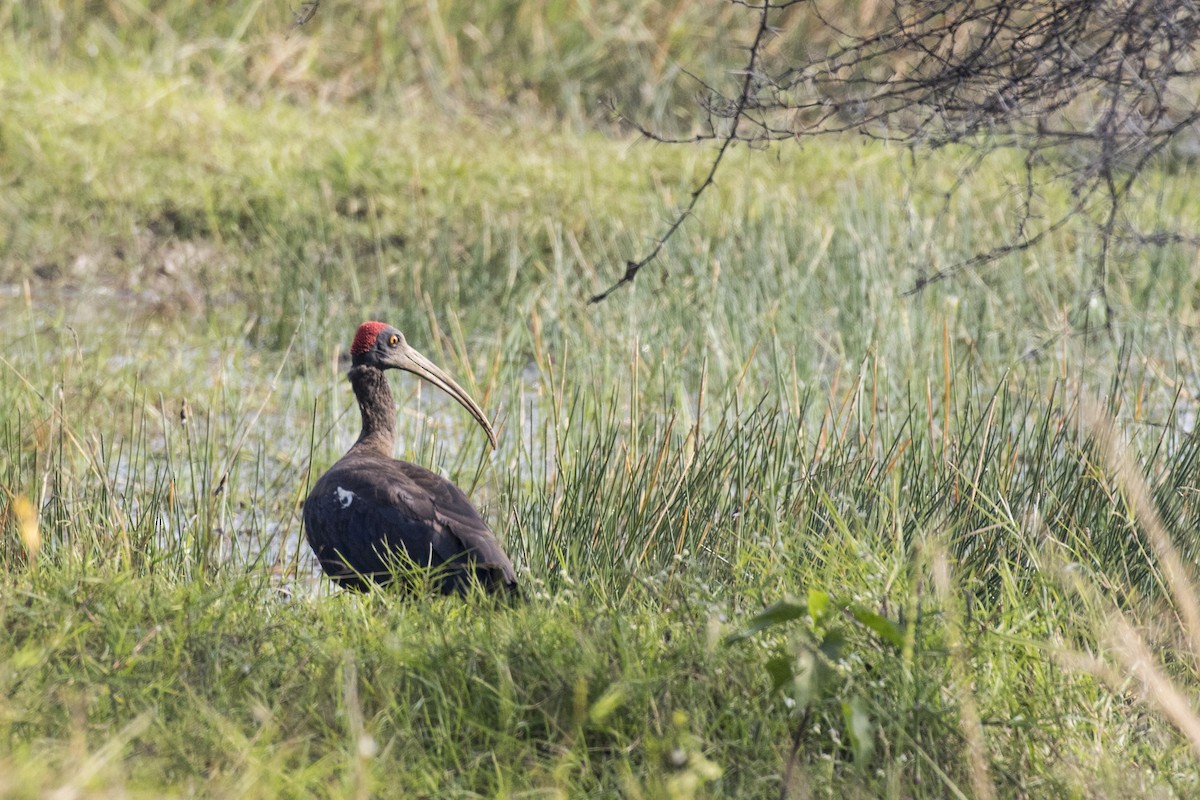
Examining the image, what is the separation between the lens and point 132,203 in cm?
786

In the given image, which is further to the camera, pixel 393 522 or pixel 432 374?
pixel 432 374

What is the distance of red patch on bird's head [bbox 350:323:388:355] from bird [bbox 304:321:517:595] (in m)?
0.40

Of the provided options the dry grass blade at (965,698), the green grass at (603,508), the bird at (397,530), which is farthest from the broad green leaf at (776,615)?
the bird at (397,530)

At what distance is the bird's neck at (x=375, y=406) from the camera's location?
4.13 meters

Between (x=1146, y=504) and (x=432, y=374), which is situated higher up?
(x=1146, y=504)

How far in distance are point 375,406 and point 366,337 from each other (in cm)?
19

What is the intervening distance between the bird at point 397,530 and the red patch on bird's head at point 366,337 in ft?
1.32

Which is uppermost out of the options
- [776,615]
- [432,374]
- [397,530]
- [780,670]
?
[776,615]

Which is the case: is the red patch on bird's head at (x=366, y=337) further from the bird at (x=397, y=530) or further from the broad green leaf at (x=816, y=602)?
the broad green leaf at (x=816, y=602)

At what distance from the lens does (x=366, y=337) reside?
418cm

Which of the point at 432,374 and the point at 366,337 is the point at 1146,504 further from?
the point at 366,337

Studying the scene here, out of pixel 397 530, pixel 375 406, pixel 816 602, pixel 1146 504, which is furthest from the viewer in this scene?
pixel 375 406

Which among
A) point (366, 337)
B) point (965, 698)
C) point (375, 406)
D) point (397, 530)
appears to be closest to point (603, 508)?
point (397, 530)

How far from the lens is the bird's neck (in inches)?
163
